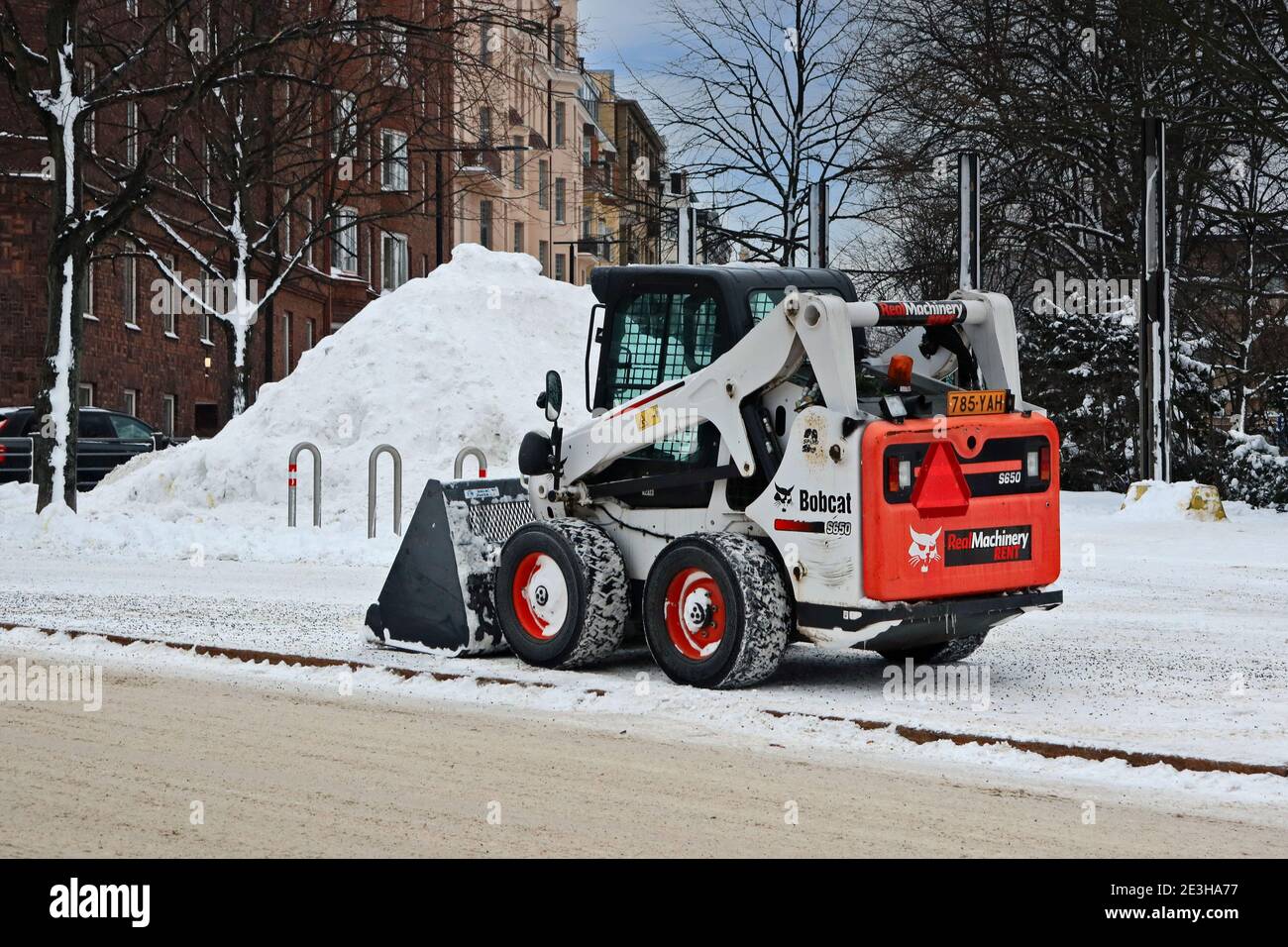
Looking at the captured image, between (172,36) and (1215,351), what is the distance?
2269 centimetres

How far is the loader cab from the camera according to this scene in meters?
10.2

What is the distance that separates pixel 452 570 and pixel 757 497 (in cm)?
231

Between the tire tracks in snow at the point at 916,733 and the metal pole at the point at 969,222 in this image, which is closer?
the tire tracks in snow at the point at 916,733

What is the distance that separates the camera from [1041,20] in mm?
30000

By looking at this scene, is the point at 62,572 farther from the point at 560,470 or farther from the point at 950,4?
the point at 950,4

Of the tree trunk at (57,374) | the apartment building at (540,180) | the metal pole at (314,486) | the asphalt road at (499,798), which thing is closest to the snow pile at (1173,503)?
the metal pole at (314,486)

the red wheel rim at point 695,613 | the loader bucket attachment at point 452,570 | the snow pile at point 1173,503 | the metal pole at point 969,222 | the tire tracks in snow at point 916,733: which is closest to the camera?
the tire tracks in snow at point 916,733

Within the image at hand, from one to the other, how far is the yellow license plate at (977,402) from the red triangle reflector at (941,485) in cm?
27

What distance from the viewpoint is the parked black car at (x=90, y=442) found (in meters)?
30.6

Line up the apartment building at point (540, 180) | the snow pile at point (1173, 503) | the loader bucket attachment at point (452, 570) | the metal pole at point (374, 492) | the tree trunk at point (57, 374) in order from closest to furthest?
the loader bucket attachment at point (452, 570) → the metal pole at point (374, 492) → the snow pile at point (1173, 503) → the tree trunk at point (57, 374) → the apartment building at point (540, 180)

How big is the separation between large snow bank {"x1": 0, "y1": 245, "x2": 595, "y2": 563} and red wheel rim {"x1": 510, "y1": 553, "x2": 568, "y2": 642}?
34.7 ft

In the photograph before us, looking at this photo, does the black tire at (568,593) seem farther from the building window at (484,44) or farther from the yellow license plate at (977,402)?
the building window at (484,44)

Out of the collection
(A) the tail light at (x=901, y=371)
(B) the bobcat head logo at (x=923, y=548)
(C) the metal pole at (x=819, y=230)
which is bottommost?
(B) the bobcat head logo at (x=923, y=548)

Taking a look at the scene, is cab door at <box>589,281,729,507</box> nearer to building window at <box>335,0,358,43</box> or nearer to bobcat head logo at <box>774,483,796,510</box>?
bobcat head logo at <box>774,483,796,510</box>
